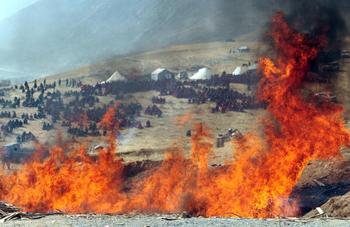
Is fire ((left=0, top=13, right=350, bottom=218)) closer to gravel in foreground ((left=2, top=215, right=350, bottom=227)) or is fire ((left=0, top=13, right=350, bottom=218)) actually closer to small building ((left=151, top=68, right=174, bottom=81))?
gravel in foreground ((left=2, top=215, right=350, bottom=227))

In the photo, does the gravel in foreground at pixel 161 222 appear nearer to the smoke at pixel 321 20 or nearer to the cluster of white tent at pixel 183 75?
the smoke at pixel 321 20

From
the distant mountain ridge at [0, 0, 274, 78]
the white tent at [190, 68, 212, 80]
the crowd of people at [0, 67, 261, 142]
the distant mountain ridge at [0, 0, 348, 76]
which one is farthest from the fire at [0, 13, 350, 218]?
the distant mountain ridge at [0, 0, 274, 78]

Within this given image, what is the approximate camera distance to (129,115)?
52.8 m

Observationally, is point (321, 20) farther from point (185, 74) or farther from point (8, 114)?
point (185, 74)

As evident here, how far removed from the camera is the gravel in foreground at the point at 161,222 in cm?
1555

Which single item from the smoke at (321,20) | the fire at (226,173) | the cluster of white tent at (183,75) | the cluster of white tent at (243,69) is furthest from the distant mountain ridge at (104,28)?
the fire at (226,173)

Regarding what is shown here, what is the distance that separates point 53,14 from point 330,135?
5964 inches

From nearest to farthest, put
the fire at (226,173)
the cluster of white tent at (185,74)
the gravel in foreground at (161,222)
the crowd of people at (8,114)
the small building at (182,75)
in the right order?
the gravel in foreground at (161,222)
the fire at (226,173)
the crowd of people at (8,114)
the cluster of white tent at (185,74)
the small building at (182,75)

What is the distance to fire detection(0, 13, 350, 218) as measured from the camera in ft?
84.4

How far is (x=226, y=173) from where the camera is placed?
3069cm

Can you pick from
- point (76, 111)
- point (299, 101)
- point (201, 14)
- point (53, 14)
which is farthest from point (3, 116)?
point (53, 14)

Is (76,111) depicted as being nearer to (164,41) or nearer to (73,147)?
(73,147)

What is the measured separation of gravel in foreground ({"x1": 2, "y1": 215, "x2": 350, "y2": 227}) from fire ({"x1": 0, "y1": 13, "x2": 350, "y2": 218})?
7016 mm

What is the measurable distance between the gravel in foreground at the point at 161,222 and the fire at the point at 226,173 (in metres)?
7.02
